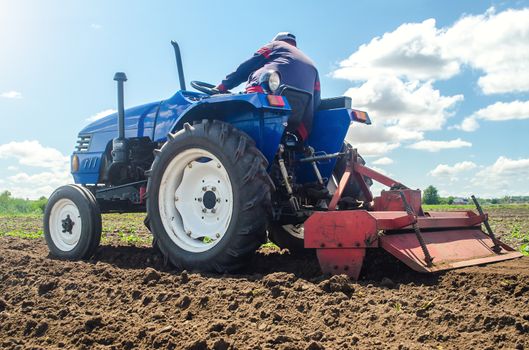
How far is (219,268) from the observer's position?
423 centimetres

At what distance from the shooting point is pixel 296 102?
15.7 feet

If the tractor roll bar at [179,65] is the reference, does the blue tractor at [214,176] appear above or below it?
below

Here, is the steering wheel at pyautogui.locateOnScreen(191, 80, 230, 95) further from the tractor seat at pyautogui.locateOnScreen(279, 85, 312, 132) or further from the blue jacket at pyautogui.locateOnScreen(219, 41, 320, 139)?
the tractor seat at pyautogui.locateOnScreen(279, 85, 312, 132)

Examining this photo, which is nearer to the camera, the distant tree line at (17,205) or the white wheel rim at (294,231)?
the white wheel rim at (294,231)

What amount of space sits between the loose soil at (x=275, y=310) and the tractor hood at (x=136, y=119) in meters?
2.01

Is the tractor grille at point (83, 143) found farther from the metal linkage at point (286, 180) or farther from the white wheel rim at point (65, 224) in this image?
the metal linkage at point (286, 180)

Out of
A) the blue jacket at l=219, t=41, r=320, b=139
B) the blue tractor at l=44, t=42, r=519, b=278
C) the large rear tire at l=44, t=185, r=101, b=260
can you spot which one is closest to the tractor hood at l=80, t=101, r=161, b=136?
the blue tractor at l=44, t=42, r=519, b=278

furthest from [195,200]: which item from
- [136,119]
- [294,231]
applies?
[136,119]

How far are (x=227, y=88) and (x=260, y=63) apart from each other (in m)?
0.47

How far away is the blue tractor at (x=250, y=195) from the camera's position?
12.6 feet

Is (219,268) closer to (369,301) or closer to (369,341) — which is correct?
(369,301)

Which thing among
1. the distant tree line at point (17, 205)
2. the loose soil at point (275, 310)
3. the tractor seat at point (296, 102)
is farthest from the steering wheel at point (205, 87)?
Result: the distant tree line at point (17, 205)

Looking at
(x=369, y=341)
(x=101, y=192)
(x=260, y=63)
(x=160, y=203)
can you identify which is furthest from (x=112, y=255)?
(x=369, y=341)

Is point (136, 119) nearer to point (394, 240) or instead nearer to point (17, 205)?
point (394, 240)
